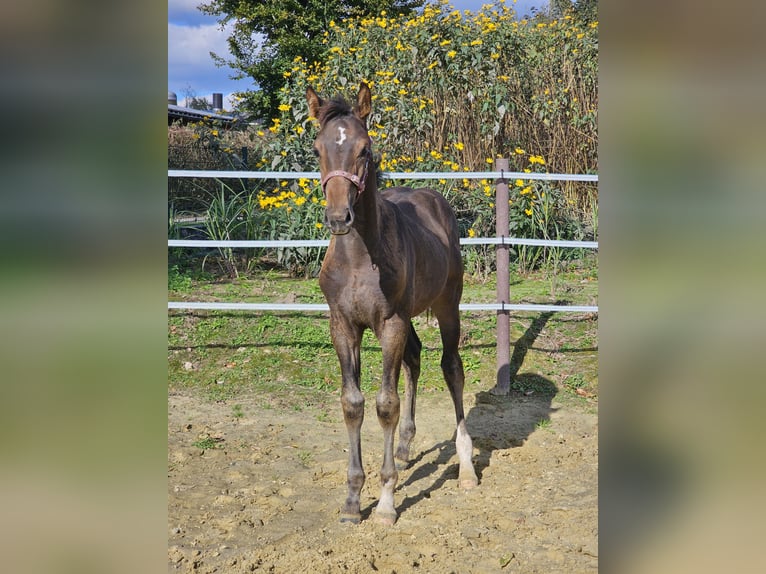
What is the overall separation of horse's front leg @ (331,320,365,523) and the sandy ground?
0.34 ft

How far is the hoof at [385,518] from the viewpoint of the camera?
11.8 feet

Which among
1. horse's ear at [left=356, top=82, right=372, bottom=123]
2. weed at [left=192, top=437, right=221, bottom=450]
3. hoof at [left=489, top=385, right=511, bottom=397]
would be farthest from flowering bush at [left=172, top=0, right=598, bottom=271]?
horse's ear at [left=356, top=82, right=372, bottom=123]

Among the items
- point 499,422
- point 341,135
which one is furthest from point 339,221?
point 499,422

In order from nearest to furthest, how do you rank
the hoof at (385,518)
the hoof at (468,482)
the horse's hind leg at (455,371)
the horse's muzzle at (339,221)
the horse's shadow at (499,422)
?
the horse's muzzle at (339,221)
the hoof at (385,518)
the hoof at (468,482)
the horse's hind leg at (455,371)
the horse's shadow at (499,422)

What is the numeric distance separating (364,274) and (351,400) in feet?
2.30

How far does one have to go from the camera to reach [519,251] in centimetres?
780

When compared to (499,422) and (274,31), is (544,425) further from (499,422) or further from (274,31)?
(274,31)

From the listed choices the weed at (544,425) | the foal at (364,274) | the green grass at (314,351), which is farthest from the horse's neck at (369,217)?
the weed at (544,425)

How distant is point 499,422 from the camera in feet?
17.1

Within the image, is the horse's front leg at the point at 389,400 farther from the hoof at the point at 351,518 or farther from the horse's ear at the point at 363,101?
the horse's ear at the point at 363,101

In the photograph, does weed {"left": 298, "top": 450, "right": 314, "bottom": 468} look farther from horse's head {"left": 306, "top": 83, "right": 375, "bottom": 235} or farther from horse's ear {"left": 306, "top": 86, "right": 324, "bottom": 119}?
horse's ear {"left": 306, "top": 86, "right": 324, "bottom": 119}

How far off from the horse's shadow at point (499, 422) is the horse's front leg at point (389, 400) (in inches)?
6.7
